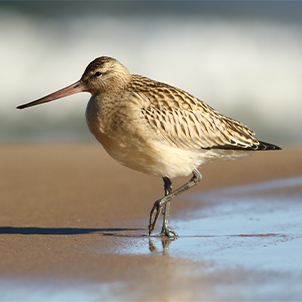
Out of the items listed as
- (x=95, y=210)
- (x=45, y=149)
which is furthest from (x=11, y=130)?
(x=95, y=210)

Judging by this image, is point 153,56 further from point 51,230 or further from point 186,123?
point 51,230

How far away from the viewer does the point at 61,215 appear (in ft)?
23.2

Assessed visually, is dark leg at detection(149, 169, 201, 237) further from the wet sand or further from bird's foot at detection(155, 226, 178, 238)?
the wet sand

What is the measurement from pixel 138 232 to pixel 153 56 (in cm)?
1407

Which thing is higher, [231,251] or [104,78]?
[104,78]

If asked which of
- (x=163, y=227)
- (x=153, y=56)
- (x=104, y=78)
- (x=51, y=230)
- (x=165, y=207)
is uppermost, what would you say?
(x=153, y=56)

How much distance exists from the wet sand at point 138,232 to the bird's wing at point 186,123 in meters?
0.95

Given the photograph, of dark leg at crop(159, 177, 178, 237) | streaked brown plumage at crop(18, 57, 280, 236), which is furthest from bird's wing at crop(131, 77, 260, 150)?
dark leg at crop(159, 177, 178, 237)

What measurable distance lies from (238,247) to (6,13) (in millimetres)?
17645

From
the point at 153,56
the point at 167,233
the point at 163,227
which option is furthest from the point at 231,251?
the point at 153,56

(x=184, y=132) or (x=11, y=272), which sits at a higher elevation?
(x=184, y=132)

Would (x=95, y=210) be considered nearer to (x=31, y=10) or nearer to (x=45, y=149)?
(x=45, y=149)

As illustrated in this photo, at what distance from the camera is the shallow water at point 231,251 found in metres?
3.66

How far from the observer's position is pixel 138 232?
6.08 metres
